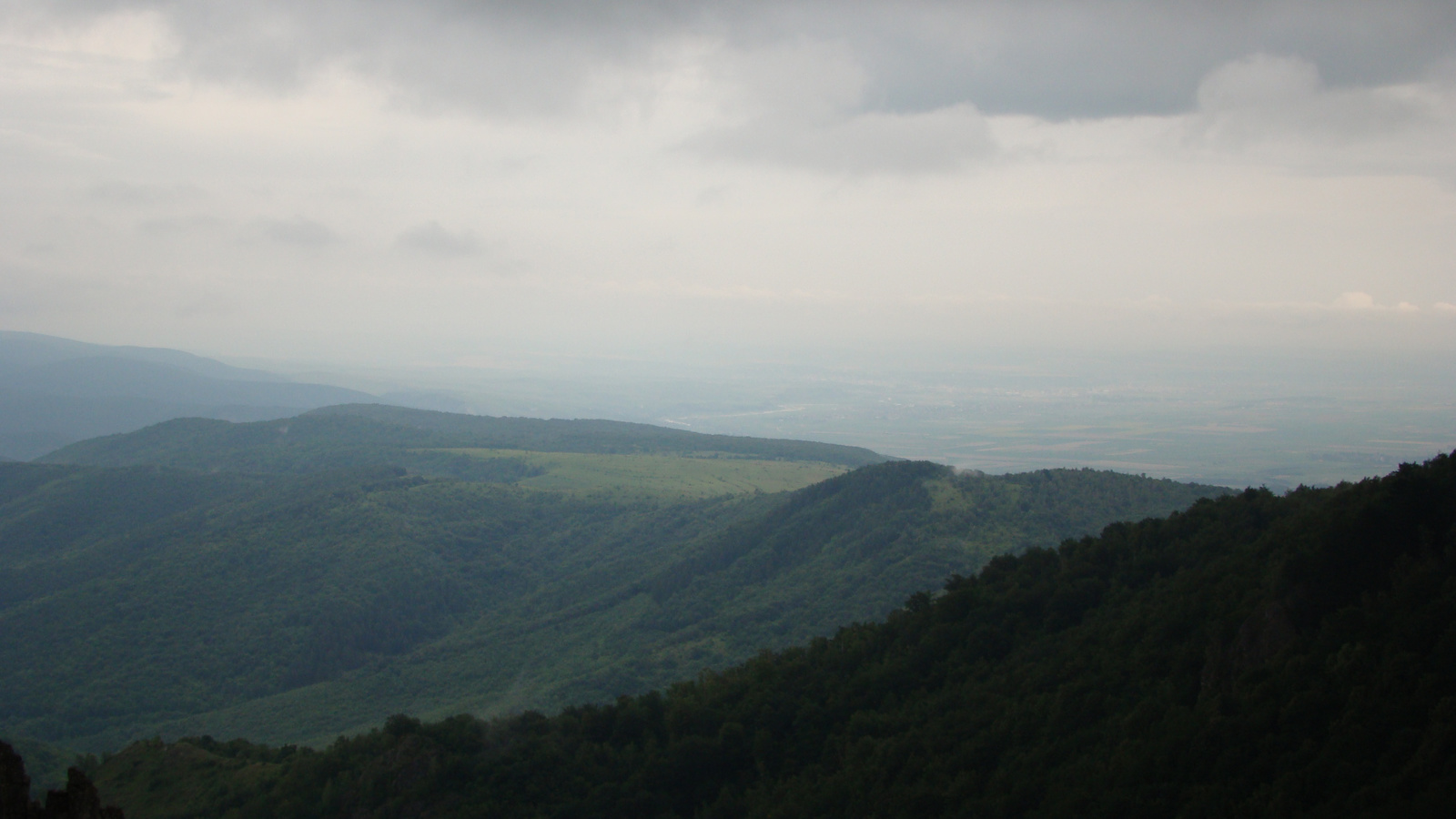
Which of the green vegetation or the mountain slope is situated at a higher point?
the mountain slope

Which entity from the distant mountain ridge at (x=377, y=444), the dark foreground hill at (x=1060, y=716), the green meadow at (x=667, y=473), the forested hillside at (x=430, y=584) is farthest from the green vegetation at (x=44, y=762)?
the distant mountain ridge at (x=377, y=444)

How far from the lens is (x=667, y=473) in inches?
4892

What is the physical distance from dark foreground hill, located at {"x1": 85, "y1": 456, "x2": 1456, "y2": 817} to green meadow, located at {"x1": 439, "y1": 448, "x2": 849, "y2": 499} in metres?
77.4

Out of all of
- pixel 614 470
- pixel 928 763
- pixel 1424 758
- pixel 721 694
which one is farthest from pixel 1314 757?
pixel 614 470

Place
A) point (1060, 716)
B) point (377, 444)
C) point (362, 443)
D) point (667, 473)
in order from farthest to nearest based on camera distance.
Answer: point (362, 443) < point (377, 444) < point (667, 473) < point (1060, 716)

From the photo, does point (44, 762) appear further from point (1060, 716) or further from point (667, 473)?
point (667, 473)

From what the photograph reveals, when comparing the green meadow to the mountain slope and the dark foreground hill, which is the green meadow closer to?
the mountain slope

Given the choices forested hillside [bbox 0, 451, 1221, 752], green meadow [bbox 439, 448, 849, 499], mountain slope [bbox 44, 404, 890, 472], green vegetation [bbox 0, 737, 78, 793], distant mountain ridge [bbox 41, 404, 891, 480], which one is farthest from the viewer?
mountain slope [bbox 44, 404, 890, 472]

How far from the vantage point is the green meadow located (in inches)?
4491

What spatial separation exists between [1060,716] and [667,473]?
104623 millimetres

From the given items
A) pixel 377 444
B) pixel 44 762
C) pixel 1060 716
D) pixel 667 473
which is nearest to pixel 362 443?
pixel 377 444

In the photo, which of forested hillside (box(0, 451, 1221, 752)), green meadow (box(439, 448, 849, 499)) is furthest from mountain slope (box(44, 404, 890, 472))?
forested hillside (box(0, 451, 1221, 752))

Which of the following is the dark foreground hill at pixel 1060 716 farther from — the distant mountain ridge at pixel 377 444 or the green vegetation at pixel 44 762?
the distant mountain ridge at pixel 377 444

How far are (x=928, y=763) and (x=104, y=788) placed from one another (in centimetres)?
3062
